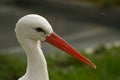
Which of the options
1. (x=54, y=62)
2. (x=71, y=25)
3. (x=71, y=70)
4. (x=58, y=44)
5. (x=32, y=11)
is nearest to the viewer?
(x=58, y=44)

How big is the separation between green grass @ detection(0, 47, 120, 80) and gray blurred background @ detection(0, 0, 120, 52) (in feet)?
4.98

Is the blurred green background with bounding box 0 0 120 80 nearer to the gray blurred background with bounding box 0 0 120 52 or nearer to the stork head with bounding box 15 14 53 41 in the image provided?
the gray blurred background with bounding box 0 0 120 52

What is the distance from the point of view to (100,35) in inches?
341

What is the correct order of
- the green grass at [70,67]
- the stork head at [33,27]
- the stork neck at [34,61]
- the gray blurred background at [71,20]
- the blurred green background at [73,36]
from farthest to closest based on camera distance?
the gray blurred background at [71,20], the blurred green background at [73,36], the green grass at [70,67], the stork neck at [34,61], the stork head at [33,27]

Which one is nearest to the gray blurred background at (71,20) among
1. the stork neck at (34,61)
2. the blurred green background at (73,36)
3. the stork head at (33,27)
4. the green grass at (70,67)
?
the blurred green background at (73,36)

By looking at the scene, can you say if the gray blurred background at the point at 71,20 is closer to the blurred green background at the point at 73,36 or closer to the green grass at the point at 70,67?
the blurred green background at the point at 73,36

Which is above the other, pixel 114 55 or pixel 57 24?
pixel 114 55

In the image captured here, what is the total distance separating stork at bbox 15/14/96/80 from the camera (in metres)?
3.11

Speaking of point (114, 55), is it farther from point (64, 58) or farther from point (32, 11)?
point (32, 11)

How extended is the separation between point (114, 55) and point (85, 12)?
12.9ft

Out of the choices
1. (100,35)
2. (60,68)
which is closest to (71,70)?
(60,68)

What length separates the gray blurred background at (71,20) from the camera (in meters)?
8.38

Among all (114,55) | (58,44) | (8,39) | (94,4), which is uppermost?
(58,44)

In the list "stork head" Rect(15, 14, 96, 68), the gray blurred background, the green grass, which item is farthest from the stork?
the gray blurred background
